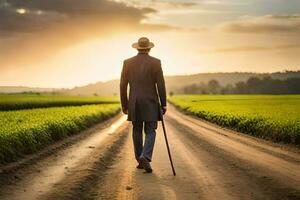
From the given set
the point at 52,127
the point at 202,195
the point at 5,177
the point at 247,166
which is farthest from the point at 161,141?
the point at 202,195

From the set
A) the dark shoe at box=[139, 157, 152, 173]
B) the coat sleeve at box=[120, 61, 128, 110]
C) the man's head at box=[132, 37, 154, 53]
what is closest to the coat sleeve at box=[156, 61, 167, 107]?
the man's head at box=[132, 37, 154, 53]

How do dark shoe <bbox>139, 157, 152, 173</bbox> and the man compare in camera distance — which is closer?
dark shoe <bbox>139, 157, 152, 173</bbox>

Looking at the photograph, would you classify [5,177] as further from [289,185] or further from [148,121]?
[289,185]

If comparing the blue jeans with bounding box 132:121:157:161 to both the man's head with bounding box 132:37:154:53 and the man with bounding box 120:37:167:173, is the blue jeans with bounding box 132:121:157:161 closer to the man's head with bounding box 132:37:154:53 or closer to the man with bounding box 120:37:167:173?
the man with bounding box 120:37:167:173

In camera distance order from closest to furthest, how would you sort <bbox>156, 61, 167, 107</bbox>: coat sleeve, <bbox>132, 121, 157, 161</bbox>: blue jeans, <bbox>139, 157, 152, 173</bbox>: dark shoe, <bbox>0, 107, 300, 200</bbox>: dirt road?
1. <bbox>0, 107, 300, 200</bbox>: dirt road
2. <bbox>139, 157, 152, 173</bbox>: dark shoe
3. <bbox>132, 121, 157, 161</bbox>: blue jeans
4. <bbox>156, 61, 167, 107</bbox>: coat sleeve

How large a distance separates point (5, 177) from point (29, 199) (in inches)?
105

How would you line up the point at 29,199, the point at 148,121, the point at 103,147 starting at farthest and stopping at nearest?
the point at 103,147 → the point at 148,121 → the point at 29,199

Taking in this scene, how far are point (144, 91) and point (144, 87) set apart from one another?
9cm

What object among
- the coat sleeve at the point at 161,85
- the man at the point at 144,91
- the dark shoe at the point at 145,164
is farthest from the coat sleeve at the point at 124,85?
the dark shoe at the point at 145,164

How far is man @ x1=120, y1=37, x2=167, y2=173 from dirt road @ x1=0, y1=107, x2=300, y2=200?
3.03ft

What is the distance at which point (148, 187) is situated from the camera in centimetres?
888

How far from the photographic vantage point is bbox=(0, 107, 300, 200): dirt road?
8.32 meters

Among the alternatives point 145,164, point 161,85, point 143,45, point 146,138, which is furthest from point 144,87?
point 145,164

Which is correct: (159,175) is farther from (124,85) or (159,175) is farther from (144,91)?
(124,85)
